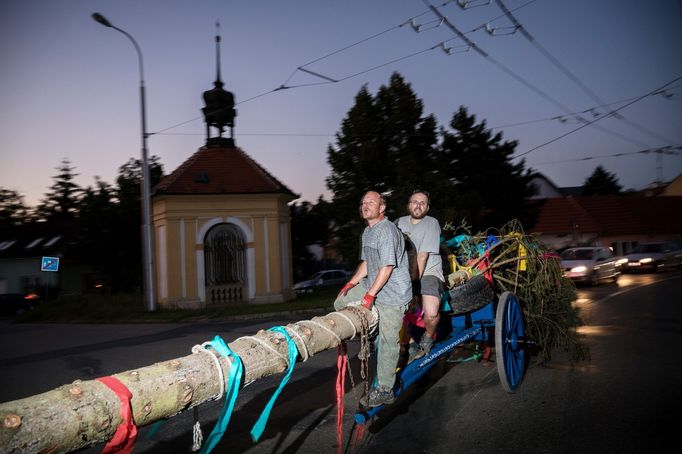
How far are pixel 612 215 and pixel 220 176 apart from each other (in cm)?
3164

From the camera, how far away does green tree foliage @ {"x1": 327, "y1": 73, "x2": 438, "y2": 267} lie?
70.1 ft

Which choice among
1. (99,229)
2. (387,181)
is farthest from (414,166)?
(99,229)

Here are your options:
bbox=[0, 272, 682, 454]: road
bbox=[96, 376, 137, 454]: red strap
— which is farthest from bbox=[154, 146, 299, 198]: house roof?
bbox=[96, 376, 137, 454]: red strap

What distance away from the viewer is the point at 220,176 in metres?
20.9

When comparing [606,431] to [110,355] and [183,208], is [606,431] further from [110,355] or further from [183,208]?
[183,208]

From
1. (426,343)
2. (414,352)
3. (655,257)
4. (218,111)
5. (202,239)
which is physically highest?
(218,111)

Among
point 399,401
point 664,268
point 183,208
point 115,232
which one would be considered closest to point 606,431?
point 399,401

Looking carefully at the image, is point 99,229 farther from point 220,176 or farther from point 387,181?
point 387,181

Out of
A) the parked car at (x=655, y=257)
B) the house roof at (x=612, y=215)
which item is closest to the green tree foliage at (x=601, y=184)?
the house roof at (x=612, y=215)

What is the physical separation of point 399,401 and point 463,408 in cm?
73

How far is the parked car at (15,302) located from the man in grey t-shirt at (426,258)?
28439mm

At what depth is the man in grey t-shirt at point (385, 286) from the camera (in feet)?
13.1

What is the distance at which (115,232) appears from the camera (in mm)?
23750

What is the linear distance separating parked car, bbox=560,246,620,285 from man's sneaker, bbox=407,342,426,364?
607 inches
